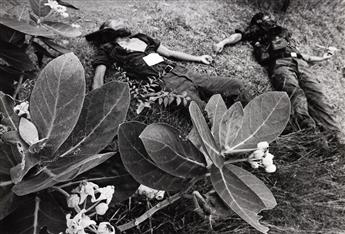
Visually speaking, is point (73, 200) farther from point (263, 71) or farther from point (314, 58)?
point (314, 58)

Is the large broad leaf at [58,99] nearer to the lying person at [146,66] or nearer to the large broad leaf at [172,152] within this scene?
the large broad leaf at [172,152]

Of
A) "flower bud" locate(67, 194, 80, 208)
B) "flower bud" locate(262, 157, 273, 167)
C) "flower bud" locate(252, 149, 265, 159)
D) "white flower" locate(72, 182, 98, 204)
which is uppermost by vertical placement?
"flower bud" locate(252, 149, 265, 159)

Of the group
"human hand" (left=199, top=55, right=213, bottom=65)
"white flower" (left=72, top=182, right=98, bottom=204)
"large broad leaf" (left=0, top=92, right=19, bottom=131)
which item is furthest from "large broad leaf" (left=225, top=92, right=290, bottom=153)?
"human hand" (left=199, top=55, right=213, bottom=65)

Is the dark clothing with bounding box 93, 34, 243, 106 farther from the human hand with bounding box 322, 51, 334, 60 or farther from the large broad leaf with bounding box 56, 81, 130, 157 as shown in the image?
the large broad leaf with bounding box 56, 81, 130, 157

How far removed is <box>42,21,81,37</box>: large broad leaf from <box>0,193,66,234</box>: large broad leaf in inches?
22.7

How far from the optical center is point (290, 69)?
3.38 meters

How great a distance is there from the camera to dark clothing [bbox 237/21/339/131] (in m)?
2.92

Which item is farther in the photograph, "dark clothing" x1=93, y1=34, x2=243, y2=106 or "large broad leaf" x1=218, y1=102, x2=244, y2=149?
"dark clothing" x1=93, y1=34, x2=243, y2=106

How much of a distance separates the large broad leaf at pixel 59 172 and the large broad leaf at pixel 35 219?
0.06m

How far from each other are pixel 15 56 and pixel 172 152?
2.08ft

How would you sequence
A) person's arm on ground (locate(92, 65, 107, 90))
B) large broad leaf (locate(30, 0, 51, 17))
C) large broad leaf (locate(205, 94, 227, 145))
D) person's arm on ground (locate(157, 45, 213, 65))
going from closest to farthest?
large broad leaf (locate(205, 94, 227, 145)) → large broad leaf (locate(30, 0, 51, 17)) → person's arm on ground (locate(92, 65, 107, 90)) → person's arm on ground (locate(157, 45, 213, 65))

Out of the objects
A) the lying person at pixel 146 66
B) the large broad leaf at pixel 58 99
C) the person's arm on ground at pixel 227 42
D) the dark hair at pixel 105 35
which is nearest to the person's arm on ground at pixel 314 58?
the person's arm on ground at pixel 227 42

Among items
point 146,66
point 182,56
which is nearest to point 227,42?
point 182,56

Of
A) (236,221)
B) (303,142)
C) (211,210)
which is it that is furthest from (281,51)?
(211,210)
